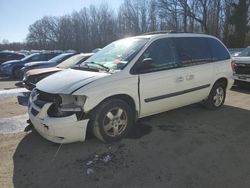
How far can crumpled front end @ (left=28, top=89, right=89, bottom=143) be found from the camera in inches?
150

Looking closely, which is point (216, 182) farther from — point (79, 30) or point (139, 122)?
point (79, 30)

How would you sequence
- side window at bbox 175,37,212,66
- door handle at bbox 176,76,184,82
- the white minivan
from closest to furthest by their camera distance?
the white minivan, door handle at bbox 176,76,184,82, side window at bbox 175,37,212,66

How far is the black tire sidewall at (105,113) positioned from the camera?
4.05 metres

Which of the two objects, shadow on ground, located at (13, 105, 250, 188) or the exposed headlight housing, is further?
the exposed headlight housing

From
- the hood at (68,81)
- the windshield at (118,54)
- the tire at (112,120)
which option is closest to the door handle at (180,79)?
the windshield at (118,54)

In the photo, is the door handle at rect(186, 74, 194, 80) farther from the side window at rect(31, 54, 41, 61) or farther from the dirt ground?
the side window at rect(31, 54, 41, 61)

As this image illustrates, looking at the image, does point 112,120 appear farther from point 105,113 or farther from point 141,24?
point 141,24

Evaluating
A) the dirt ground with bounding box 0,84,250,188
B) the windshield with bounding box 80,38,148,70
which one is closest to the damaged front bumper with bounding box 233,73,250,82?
the dirt ground with bounding box 0,84,250,188

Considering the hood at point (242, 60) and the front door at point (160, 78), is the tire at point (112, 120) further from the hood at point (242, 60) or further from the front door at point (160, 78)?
the hood at point (242, 60)

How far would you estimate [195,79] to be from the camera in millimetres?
5441

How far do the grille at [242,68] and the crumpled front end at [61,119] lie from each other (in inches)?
261

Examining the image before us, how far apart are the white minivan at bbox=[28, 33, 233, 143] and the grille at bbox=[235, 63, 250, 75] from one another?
3.16 m

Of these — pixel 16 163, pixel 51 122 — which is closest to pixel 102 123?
pixel 51 122

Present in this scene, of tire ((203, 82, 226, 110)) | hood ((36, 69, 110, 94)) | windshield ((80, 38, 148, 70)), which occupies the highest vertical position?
windshield ((80, 38, 148, 70))
